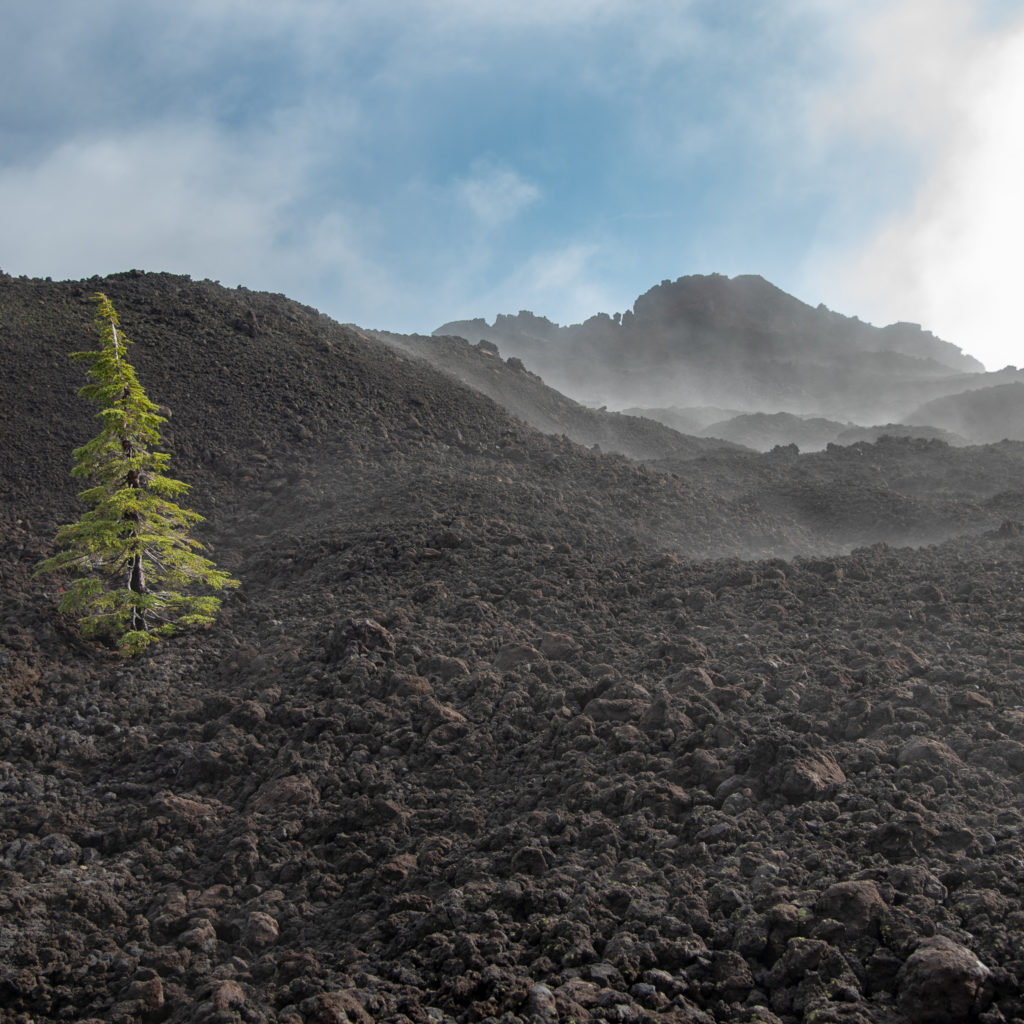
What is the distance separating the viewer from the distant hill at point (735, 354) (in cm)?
8356

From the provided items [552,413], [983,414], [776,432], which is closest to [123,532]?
[552,413]

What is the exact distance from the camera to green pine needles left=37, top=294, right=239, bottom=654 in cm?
1102

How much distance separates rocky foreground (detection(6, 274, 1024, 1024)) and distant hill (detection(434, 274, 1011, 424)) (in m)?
70.6

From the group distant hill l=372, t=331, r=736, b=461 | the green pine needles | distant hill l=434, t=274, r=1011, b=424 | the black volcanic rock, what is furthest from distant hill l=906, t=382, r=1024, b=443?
the green pine needles

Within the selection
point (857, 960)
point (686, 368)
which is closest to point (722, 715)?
point (857, 960)

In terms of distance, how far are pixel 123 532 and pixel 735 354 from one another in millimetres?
92177

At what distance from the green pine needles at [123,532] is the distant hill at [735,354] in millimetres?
73943

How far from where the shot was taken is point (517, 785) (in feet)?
24.1

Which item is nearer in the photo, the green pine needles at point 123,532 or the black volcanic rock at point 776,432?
the green pine needles at point 123,532

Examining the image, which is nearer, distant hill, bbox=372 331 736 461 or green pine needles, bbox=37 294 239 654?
green pine needles, bbox=37 294 239 654

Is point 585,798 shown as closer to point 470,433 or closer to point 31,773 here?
point 31,773

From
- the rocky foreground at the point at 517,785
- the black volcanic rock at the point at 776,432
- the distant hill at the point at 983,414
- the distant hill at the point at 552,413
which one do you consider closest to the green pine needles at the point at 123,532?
the rocky foreground at the point at 517,785

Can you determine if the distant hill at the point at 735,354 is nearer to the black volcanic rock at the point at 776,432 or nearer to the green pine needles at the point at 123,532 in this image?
the black volcanic rock at the point at 776,432

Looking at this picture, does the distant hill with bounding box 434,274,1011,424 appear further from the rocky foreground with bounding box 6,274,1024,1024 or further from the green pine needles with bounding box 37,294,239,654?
the green pine needles with bounding box 37,294,239,654
